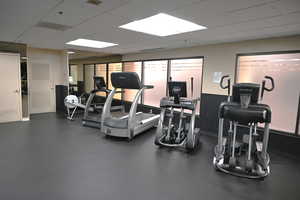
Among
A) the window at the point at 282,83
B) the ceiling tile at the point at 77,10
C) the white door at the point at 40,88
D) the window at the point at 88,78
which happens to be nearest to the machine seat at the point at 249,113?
the window at the point at 282,83

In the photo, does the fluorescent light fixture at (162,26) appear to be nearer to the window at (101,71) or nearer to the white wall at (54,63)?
the white wall at (54,63)

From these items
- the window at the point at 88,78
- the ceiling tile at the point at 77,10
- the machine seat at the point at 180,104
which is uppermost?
the ceiling tile at the point at 77,10

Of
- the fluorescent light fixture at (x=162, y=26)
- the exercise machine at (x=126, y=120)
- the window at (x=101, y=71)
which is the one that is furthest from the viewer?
the window at (x=101, y=71)

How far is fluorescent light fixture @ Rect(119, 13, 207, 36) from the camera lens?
3.04m

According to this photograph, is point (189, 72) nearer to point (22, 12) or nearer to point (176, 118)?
Answer: point (176, 118)

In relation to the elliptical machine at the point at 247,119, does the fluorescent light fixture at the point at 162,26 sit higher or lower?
higher

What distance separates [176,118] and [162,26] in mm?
3108

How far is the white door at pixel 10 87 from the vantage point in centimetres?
520

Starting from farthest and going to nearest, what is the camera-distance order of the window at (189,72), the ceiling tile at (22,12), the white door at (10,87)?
1. the window at (189,72)
2. the white door at (10,87)
3. the ceiling tile at (22,12)

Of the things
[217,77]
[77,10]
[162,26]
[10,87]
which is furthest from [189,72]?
[10,87]

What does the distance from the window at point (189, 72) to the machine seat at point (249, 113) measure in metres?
2.10

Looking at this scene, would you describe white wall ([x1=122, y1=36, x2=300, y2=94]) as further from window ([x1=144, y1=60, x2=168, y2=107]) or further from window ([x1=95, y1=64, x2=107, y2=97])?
window ([x1=95, y1=64, x2=107, y2=97])

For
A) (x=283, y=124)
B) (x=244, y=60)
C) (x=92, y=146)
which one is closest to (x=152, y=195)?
(x=92, y=146)

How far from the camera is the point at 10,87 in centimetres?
533
